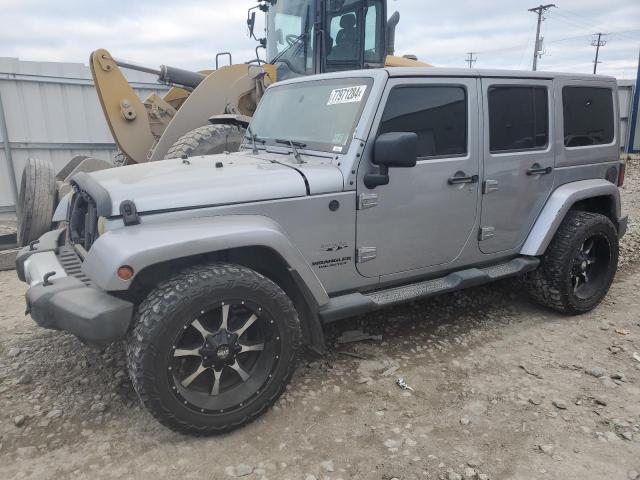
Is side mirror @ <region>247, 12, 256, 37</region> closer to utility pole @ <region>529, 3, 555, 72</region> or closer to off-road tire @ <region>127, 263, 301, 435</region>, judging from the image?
off-road tire @ <region>127, 263, 301, 435</region>

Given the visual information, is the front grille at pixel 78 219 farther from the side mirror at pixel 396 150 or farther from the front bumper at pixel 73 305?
the side mirror at pixel 396 150

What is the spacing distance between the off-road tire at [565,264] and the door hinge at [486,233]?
666 mm

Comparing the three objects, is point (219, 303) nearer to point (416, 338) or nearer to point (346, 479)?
point (346, 479)

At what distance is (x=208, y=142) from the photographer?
17.8 ft

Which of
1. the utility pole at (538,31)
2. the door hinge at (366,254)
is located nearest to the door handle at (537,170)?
the door hinge at (366,254)

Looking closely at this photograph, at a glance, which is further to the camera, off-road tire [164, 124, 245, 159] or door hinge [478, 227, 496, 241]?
off-road tire [164, 124, 245, 159]

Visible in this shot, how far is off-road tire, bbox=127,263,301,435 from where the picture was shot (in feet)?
7.81

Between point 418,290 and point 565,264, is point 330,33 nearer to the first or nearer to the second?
point 565,264

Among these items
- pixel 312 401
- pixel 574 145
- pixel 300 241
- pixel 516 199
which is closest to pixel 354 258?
pixel 300 241

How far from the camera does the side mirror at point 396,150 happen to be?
2.81 m

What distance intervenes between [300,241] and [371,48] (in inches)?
182

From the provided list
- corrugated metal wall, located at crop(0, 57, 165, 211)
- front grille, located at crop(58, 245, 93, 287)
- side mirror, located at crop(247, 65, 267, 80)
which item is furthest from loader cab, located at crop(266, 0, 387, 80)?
front grille, located at crop(58, 245, 93, 287)

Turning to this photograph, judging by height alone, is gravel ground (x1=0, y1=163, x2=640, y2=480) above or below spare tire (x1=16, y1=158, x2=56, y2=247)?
below

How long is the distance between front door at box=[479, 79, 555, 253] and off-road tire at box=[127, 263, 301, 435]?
1811 mm
